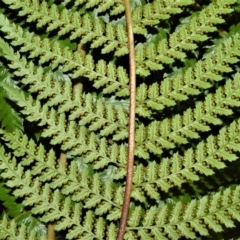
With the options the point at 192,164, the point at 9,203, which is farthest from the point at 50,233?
the point at 192,164

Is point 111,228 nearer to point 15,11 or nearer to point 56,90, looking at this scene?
point 56,90

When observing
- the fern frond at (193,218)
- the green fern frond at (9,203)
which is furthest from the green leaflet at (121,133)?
the green fern frond at (9,203)

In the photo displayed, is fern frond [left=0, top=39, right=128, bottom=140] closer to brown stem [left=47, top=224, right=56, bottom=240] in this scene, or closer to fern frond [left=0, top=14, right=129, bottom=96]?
fern frond [left=0, top=14, right=129, bottom=96]

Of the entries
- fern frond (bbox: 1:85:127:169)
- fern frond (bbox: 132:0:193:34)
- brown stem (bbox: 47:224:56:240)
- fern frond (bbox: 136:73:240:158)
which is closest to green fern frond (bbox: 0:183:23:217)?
brown stem (bbox: 47:224:56:240)

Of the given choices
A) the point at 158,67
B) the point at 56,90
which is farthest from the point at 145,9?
the point at 56,90

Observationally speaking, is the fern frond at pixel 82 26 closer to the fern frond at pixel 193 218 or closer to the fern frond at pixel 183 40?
the fern frond at pixel 183 40

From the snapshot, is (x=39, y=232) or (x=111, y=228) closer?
(x=111, y=228)
